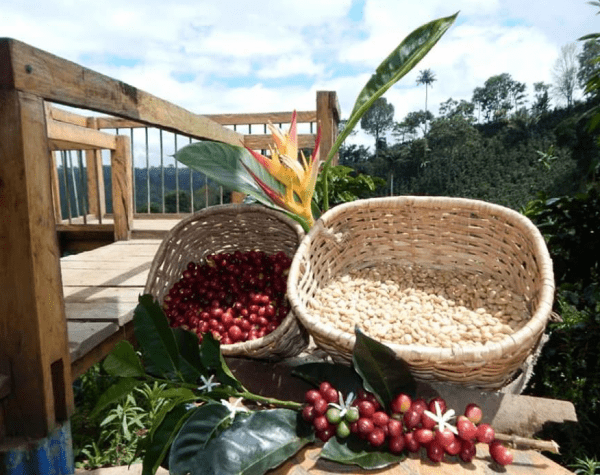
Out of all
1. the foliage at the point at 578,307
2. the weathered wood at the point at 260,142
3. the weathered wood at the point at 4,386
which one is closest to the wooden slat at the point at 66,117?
the weathered wood at the point at 260,142

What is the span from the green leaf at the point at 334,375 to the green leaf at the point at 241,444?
0.33 ft

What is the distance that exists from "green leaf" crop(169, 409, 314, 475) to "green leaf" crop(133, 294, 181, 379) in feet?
0.64

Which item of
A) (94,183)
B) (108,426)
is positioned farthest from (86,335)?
(94,183)

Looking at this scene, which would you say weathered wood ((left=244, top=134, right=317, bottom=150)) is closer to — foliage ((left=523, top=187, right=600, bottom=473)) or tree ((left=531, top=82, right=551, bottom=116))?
foliage ((left=523, top=187, right=600, bottom=473))

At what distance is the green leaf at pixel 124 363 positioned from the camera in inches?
43.4

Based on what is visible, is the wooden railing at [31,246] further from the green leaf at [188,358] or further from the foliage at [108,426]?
the foliage at [108,426]

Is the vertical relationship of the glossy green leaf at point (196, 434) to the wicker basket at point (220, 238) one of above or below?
below

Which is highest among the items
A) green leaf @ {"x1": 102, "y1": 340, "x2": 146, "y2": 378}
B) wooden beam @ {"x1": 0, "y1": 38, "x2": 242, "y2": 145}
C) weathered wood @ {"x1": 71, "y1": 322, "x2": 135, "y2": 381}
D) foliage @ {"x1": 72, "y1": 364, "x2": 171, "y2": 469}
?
wooden beam @ {"x1": 0, "y1": 38, "x2": 242, "y2": 145}

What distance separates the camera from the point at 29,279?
44.1 inches

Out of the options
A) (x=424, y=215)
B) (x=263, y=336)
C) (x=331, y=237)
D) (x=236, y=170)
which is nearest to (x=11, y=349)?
(x=263, y=336)

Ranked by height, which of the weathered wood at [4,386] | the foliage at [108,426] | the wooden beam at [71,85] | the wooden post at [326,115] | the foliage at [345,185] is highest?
the wooden post at [326,115]

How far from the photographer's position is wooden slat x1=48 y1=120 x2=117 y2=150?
254 cm

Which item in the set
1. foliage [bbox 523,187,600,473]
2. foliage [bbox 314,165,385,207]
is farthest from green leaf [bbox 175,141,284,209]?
foliage [bbox 523,187,600,473]

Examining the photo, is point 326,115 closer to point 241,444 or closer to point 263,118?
point 263,118
